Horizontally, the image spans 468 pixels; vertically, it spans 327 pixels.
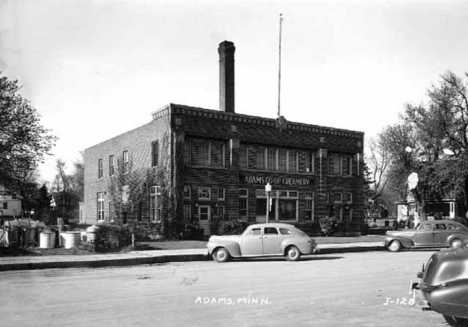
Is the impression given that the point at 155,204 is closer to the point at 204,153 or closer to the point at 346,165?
the point at 204,153

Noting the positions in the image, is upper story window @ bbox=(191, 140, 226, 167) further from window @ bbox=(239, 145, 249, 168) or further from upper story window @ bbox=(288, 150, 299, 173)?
upper story window @ bbox=(288, 150, 299, 173)

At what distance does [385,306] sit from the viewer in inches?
344

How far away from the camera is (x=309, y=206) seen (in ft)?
112

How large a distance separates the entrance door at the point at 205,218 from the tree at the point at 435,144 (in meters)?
21.3

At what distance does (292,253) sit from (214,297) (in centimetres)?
860

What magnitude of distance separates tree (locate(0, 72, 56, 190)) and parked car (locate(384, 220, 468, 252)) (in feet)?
62.0

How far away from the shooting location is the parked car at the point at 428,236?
22781 mm

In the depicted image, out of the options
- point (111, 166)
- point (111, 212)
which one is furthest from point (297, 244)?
point (111, 166)

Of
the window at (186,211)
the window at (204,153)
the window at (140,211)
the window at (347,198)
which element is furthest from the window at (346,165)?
the window at (140,211)

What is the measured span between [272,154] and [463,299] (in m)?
26.5

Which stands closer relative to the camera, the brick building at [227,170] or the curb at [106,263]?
the curb at [106,263]

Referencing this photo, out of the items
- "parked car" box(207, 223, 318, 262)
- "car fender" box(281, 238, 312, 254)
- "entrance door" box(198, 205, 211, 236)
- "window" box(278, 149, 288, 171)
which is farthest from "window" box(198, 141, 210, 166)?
"car fender" box(281, 238, 312, 254)

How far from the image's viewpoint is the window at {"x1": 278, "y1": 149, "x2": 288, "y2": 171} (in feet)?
108

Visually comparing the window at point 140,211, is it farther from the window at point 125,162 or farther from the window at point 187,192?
the window at point 187,192
